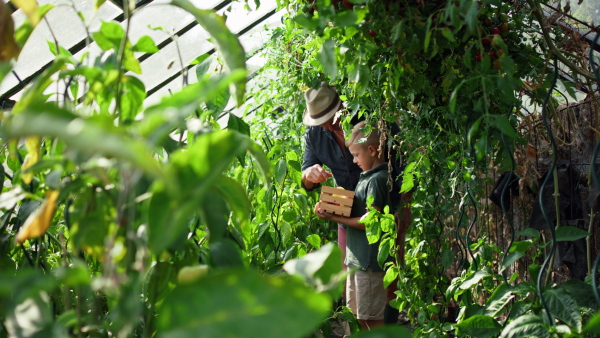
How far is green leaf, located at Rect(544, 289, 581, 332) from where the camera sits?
0.84 metres

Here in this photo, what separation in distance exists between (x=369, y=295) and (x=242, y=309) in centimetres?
230

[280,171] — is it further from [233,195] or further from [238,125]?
[233,195]

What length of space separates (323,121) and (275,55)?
653mm

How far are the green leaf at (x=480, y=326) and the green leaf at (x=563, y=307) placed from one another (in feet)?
0.29

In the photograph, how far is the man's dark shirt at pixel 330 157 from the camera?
9.66 feet

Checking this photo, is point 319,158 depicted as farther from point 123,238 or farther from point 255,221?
point 123,238

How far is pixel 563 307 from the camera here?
2.83 feet

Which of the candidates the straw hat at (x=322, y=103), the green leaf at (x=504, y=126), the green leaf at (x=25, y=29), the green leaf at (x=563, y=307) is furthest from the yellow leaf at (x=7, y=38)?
the straw hat at (x=322, y=103)

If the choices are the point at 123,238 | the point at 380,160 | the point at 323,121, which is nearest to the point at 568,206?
the point at 380,160

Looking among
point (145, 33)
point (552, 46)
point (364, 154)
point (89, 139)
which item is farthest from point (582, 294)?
point (145, 33)

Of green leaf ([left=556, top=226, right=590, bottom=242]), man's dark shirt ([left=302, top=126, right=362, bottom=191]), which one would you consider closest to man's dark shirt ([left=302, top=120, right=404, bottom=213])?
man's dark shirt ([left=302, top=126, right=362, bottom=191])

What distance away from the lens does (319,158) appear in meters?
3.04

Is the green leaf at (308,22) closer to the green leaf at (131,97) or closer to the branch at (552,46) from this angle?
the green leaf at (131,97)

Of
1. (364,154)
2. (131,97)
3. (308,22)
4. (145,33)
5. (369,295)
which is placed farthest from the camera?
(145,33)
